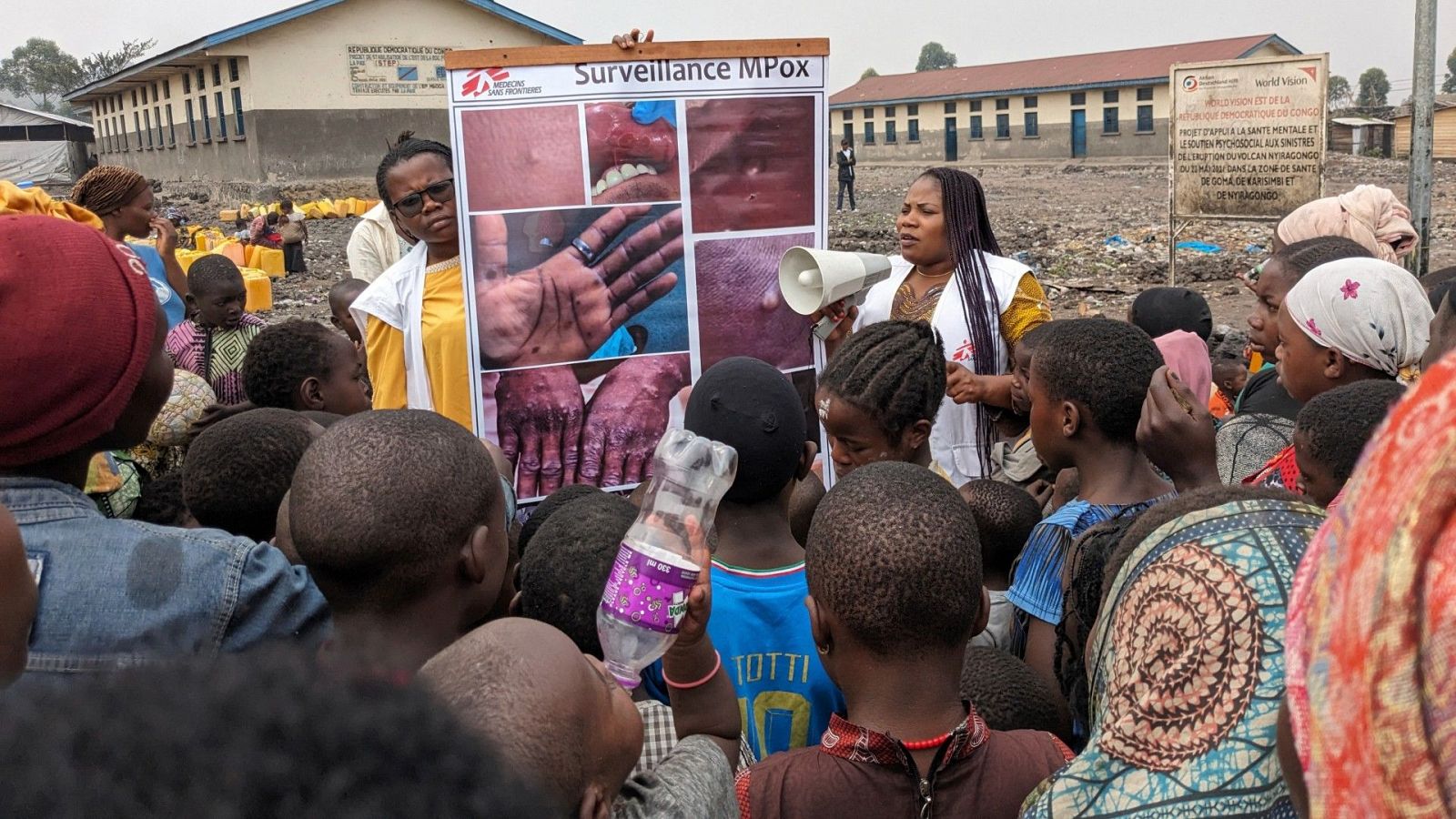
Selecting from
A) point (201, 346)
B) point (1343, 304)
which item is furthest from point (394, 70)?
point (1343, 304)

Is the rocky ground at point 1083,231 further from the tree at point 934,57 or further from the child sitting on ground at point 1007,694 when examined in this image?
the tree at point 934,57

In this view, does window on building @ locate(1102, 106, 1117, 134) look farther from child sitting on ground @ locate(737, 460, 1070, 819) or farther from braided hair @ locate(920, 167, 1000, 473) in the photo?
child sitting on ground @ locate(737, 460, 1070, 819)

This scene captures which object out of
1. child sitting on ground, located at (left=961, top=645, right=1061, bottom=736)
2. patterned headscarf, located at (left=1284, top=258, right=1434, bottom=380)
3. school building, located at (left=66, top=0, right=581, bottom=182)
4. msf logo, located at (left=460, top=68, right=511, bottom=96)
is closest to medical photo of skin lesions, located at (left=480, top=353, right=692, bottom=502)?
msf logo, located at (left=460, top=68, right=511, bottom=96)

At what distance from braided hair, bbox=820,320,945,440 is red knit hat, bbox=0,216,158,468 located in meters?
1.76

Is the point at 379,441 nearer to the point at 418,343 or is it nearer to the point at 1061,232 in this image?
the point at 418,343

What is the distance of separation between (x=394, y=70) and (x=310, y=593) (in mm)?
31451

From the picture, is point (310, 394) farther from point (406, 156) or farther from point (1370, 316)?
point (1370, 316)

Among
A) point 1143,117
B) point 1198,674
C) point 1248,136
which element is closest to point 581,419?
point 1198,674

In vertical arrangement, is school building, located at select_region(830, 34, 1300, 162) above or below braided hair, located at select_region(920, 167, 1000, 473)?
above

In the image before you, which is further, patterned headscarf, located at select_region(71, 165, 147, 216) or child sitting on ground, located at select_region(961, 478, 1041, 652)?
patterned headscarf, located at select_region(71, 165, 147, 216)

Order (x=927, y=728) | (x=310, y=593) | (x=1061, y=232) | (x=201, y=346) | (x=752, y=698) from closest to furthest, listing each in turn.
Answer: (x=310, y=593) → (x=927, y=728) → (x=752, y=698) → (x=201, y=346) → (x=1061, y=232)

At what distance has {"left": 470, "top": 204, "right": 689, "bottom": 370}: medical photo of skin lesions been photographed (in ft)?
11.5

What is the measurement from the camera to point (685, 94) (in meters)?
3.64

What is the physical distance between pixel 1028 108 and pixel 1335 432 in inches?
2009
